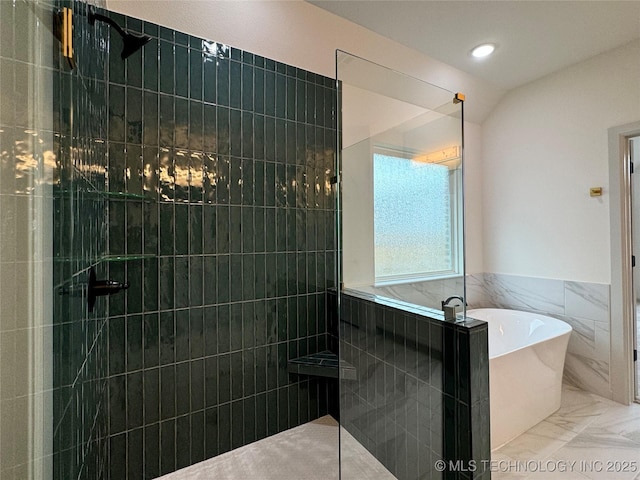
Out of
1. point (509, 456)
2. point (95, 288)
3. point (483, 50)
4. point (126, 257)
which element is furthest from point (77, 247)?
point (483, 50)

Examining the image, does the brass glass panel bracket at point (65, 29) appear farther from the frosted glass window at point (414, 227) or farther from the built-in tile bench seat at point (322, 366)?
the built-in tile bench seat at point (322, 366)

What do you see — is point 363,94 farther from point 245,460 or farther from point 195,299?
point 245,460

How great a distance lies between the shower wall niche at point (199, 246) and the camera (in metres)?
1.60

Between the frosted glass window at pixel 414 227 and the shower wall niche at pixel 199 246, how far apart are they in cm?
55

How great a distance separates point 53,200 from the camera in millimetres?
750

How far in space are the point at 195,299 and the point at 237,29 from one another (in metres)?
1.69

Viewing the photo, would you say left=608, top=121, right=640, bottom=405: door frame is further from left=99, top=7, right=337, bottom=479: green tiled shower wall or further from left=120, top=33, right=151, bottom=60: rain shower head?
left=120, top=33, right=151, bottom=60: rain shower head

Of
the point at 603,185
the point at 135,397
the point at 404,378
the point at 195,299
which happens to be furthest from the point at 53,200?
the point at 603,185

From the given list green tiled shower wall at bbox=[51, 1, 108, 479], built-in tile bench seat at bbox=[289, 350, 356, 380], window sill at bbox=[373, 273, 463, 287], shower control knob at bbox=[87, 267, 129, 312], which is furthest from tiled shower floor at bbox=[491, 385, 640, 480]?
shower control knob at bbox=[87, 267, 129, 312]

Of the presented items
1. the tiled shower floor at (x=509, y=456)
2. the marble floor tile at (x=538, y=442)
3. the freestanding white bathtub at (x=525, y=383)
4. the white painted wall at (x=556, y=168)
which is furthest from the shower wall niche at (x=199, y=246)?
the white painted wall at (x=556, y=168)

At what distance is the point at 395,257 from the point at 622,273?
198 centimetres

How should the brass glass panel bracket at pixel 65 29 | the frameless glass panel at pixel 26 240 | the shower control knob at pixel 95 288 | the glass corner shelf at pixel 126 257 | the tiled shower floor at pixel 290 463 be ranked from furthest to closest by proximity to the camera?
1. the tiled shower floor at pixel 290 463
2. the glass corner shelf at pixel 126 257
3. the shower control knob at pixel 95 288
4. the brass glass panel bracket at pixel 65 29
5. the frameless glass panel at pixel 26 240

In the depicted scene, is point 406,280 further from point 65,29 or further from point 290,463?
point 65,29

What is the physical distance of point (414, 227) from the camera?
6.15 ft
